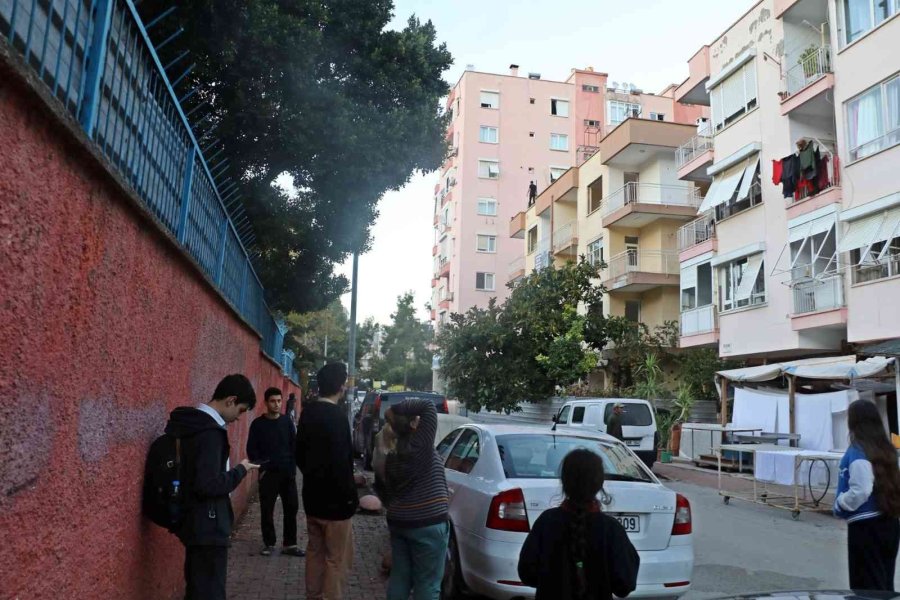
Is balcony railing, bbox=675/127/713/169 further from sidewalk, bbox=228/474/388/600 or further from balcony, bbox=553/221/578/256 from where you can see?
sidewalk, bbox=228/474/388/600

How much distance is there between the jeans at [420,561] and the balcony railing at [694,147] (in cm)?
2334

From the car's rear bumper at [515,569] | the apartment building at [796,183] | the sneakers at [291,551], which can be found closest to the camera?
the car's rear bumper at [515,569]

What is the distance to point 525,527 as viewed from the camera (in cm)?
554

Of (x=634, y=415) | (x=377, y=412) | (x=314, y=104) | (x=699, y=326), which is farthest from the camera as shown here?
(x=699, y=326)

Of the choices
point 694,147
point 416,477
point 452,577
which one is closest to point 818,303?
point 694,147

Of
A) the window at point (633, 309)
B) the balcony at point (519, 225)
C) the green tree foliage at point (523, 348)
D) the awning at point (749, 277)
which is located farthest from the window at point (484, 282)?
the awning at point (749, 277)

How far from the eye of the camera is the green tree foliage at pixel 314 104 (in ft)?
35.8

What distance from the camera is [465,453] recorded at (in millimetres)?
7008

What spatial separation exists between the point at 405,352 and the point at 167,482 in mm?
69065

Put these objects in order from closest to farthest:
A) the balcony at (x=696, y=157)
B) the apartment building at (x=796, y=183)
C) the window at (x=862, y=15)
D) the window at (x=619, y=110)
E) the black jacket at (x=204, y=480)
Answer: the black jacket at (x=204, y=480), the apartment building at (x=796, y=183), the window at (x=862, y=15), the balcony at (x=696, y=157), the window at (x=619, y=110)

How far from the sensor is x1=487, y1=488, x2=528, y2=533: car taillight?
→ 555cm

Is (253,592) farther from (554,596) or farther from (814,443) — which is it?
(814,443)

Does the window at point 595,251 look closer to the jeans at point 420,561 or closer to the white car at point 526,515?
the white car at point 526,515

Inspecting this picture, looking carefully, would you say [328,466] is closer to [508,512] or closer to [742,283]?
[508,512]
